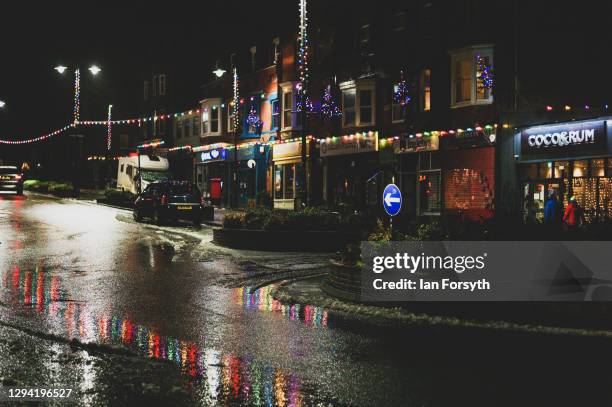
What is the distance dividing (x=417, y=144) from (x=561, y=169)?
24.6 ft

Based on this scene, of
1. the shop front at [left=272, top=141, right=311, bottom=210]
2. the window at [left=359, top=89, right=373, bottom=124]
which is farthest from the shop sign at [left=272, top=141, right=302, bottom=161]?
the window at [left=359, top=89, right=373, bottom=124]

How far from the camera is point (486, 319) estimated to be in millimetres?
10047

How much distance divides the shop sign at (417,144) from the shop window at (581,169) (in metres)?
6.72

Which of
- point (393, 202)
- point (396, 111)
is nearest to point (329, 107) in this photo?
point (396, 111)

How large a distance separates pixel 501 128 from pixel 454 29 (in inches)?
201

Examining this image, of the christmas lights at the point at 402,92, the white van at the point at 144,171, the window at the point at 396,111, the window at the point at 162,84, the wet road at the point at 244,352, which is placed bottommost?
the wet road at the point at 244,352

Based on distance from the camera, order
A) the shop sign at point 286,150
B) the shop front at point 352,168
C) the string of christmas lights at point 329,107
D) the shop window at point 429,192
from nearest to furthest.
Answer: the shop window at point 429,192 → the string of christmas lights at point 329,107 → the shop front at point 352,168 → the shop sign at point 286,150

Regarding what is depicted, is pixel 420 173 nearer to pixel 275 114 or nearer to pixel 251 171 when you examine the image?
pixel 275 114

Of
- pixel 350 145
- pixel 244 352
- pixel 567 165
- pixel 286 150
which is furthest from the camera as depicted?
pixel 286 150

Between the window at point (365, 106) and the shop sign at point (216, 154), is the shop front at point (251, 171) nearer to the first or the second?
the shop sign at point (216, 154)

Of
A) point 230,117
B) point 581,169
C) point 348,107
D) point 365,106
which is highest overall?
point 230,117

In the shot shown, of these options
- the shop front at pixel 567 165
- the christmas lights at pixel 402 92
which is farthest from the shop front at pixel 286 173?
the shop front at pixel 567 165

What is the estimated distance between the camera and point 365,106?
35.8 m

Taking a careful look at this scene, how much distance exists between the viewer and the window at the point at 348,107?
3659cm
